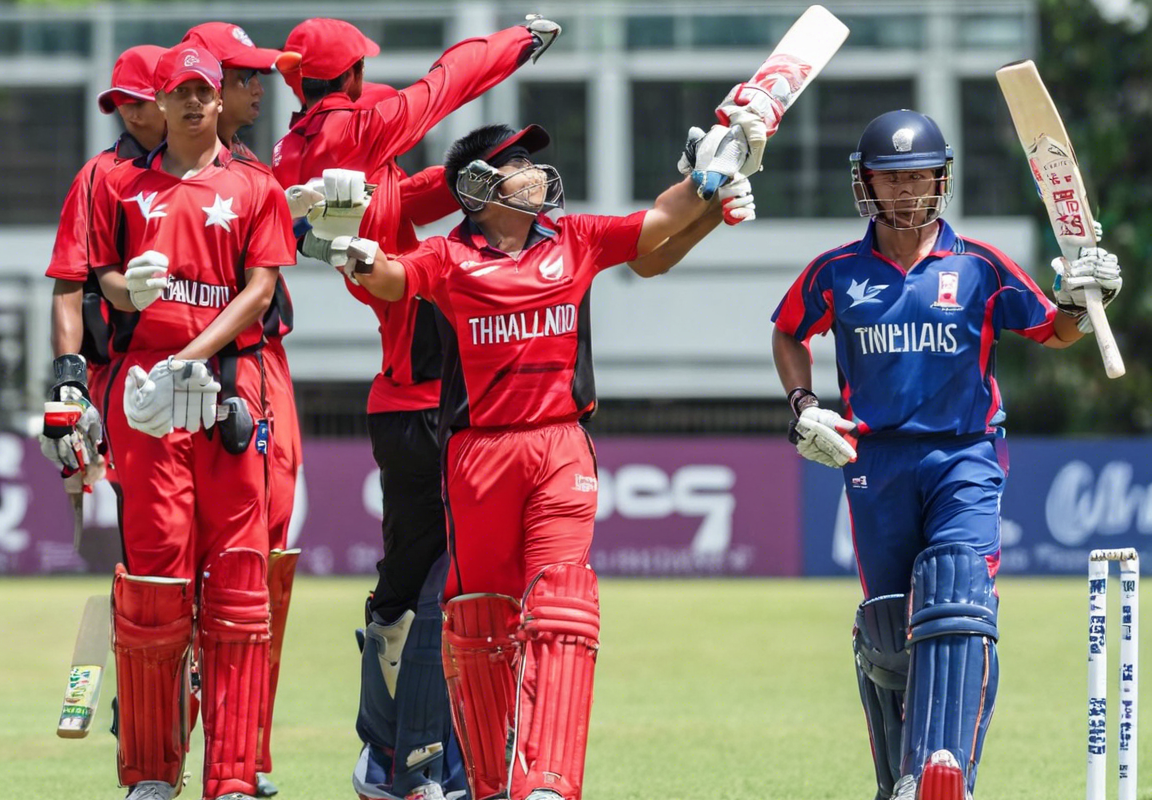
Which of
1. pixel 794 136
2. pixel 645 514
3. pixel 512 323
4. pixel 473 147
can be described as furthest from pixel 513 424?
pixel 794 136

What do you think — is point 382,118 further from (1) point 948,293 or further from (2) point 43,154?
(2) point 43,154

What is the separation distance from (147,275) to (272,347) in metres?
1.18

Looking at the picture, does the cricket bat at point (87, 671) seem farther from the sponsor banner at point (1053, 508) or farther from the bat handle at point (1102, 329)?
the sponsor banner at point (1053, 508)

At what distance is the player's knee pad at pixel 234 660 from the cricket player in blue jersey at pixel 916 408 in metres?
1.78

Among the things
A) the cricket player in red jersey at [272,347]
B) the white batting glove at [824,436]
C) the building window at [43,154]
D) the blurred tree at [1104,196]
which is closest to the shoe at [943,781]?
the white batting glove at [824,436]

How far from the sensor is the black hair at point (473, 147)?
5734 mm

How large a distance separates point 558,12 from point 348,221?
2039cm

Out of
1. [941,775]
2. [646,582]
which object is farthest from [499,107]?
[941,775]

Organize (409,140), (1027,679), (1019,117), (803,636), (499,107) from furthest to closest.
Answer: (499,107) → (803,636) → (1027,679) → (409,140) → (1019,117)

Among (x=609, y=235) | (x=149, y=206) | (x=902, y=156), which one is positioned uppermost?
(x=902, y=156)

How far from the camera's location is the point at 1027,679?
10109 millimetres

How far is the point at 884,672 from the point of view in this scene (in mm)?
5730

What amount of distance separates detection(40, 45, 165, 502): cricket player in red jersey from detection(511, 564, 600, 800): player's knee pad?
153 cm

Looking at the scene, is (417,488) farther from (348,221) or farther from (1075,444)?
(1075,444)
